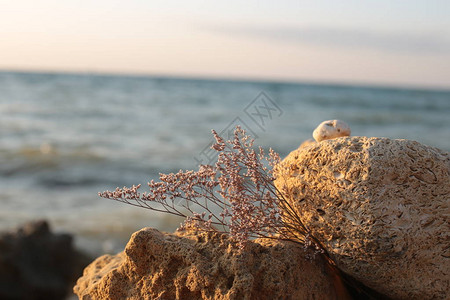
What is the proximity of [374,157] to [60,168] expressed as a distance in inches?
413

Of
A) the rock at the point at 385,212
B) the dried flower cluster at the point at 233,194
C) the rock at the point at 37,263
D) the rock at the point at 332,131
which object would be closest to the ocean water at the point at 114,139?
the rock at the point at 37,263

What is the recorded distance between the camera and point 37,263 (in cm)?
593

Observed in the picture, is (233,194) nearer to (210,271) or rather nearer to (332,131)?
(210,271)

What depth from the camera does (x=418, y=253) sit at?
2334mm

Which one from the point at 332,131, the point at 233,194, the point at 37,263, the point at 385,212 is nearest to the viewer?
the point at 385,212

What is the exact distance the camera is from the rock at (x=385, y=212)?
7.50 ft

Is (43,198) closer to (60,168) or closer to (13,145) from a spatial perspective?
(60,168)

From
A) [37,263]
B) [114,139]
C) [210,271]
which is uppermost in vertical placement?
[114,139]

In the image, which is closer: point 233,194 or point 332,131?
point 233,194

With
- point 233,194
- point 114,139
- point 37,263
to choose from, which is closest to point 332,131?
point 233,194

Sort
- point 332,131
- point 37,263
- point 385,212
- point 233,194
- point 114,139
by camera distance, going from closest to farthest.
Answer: point 385,212, point 233,194, point 332,131, point 37,263, point 114,139

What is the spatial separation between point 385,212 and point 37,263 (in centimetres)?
509

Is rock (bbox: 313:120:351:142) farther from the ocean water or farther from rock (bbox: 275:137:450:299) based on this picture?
the ocean water

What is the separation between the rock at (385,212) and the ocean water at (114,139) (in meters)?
2.08
